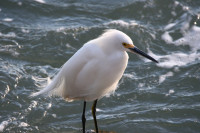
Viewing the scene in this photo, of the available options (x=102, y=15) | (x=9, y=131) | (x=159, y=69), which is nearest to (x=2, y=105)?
(x=9, y=131)

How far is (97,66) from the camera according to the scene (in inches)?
188

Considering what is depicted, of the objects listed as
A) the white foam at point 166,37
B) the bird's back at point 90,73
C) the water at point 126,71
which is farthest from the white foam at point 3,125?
the white foam at point 166,37

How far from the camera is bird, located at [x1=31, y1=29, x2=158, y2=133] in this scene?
4645 mm

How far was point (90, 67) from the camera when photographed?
15.8 feet

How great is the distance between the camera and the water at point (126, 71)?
5.94m

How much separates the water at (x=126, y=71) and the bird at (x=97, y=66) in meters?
0.85

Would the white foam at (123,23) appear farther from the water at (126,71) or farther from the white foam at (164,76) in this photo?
the white foam at (164,76)

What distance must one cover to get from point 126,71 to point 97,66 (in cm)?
275

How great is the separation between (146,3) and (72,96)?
4.93 m

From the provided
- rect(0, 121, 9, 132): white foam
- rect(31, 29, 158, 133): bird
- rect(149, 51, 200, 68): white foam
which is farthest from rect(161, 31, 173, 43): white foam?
rect(0, 121, 9, 132): white foam

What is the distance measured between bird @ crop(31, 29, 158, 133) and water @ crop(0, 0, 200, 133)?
2.78 feet

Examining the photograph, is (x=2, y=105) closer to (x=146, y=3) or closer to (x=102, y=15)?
(x=102, y=15)

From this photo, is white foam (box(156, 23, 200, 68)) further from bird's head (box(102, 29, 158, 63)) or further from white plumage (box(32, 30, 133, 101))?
bird's head (box(102, 29, 158, 63))

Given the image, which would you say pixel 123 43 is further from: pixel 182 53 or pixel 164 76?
pixel 182 53
